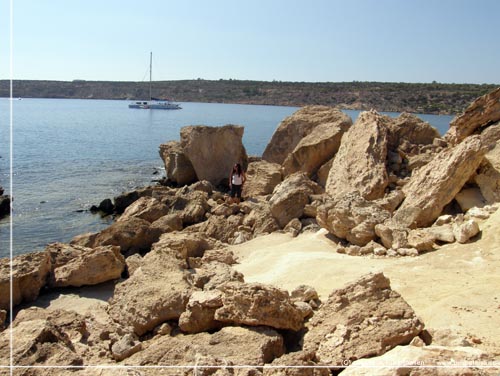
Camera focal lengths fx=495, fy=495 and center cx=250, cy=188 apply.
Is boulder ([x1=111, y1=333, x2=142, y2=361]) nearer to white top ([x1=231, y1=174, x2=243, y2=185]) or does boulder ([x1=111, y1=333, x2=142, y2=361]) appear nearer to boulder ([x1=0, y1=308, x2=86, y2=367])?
boulder ([x1=0, y1=308, x2=86, y2=367])

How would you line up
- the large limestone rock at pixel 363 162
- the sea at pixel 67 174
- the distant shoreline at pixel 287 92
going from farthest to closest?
the distant shoreline at pixel 287 92, the sea at pixel 67 174, the large limestone rock at pixel 363 162

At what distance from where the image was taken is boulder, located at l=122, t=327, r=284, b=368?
482cm

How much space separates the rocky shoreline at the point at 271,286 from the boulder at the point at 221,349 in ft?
0.06

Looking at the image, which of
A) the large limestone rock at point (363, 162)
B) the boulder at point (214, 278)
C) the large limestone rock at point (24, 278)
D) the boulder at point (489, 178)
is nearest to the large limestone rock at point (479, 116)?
the boulder at point (489, 178)

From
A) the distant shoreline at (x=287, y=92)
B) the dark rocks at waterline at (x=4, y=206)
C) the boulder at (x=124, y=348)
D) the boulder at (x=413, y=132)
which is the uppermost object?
the distant shoreline at (x=287, y=92)

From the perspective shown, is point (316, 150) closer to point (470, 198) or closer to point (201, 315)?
point (470, 198)

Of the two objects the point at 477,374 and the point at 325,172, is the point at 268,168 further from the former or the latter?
the point at 477,374

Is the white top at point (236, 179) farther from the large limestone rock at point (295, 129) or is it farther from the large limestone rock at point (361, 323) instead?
the large limestone rock at point (361, 323)

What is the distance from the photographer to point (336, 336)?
5.12 m

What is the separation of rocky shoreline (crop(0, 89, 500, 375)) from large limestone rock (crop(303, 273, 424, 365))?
14 mm

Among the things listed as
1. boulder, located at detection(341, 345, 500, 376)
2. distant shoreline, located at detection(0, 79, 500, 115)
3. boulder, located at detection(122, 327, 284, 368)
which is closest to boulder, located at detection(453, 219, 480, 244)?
boulder, located at detection(341, 345, 500, 376)

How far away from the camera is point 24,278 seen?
822 cm

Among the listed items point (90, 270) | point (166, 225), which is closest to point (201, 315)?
point (90, 270)

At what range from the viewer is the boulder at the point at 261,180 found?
575 inches
